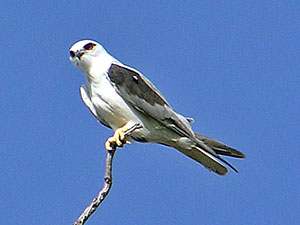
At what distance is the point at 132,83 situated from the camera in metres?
7.30

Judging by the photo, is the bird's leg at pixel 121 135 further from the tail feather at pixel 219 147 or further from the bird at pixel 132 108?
the tail feather at pixel 219 147

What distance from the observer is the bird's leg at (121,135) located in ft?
22.0

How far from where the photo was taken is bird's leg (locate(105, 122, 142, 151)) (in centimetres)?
671

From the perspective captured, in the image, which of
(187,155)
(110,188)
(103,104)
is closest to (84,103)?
(103,104)

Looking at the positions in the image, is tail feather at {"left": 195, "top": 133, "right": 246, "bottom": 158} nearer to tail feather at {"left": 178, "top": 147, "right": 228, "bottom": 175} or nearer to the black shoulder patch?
tail feather at {"left": 178, "top": 147, "right": 228, "bottom": 175}

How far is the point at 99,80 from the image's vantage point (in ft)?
23.7

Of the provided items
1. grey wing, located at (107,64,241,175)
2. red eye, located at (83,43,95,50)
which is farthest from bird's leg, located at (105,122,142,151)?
red eye, located at (83,43,95,50)

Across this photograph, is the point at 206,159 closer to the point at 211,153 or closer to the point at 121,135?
the point at 211,153

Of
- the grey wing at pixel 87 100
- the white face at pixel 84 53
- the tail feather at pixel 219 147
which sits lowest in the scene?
the grey wing at pixel 87 100

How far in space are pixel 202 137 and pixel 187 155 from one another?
23 cm

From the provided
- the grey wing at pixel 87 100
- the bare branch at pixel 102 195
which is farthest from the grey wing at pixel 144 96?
the bare branch at pixel 102 195

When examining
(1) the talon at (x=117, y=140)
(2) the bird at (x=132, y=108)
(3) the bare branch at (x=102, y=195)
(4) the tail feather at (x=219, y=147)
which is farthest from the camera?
(4) the tail feather at (x=219, y=147)

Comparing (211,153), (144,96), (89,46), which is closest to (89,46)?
(89,46)

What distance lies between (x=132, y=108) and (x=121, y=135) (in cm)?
40
